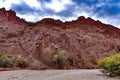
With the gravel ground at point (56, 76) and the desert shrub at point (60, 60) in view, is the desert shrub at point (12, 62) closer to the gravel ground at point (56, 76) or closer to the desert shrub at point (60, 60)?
the desert shrub at point (60, 60)

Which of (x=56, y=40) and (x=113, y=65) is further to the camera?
(x=56, y=40)

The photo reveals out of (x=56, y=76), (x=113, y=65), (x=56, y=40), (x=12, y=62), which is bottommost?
(x=56, y=76)

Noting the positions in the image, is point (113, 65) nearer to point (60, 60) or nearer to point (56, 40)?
point (60, 60)

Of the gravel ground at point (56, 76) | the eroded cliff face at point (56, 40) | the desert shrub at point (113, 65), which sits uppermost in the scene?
the eroded cliff face at point (56, 40)

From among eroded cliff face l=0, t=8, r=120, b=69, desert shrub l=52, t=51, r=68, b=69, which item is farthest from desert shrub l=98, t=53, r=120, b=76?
eroded cliff face l=0, t=8, r=120, b=69

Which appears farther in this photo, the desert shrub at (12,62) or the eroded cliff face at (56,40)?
A: the eroded cliff face at (56,40)

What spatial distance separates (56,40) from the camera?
53.4m

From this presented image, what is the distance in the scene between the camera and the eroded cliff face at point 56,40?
49344 millimetres

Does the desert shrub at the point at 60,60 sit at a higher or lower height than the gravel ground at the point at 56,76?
higher

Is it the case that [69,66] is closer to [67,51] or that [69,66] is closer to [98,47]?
[67,51]

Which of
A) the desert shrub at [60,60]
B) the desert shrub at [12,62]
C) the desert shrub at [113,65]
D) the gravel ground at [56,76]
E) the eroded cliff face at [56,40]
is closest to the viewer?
the gravel ground at [56,76]

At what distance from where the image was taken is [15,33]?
5584cm

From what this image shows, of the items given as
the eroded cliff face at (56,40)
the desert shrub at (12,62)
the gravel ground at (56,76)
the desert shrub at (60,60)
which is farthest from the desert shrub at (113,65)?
the eroded cliff face at (56,40)

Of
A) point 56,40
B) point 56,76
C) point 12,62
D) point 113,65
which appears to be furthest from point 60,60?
point 113,65
